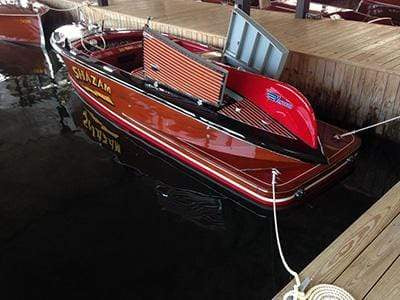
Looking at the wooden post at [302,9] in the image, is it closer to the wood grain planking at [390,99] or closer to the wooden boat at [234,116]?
the wooden boat at [234,116]

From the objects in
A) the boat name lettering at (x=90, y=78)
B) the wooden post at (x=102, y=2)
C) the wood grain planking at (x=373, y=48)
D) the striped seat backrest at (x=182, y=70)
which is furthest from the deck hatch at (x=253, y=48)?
the wooden post at (x=102, y=2)

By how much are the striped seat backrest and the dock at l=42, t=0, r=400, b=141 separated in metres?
1.48

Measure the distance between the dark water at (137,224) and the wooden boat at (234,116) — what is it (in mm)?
264

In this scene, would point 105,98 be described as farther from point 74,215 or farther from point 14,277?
Answer: point 14,277

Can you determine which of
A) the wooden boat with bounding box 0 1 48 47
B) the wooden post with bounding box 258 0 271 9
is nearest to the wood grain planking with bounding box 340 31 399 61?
the wooden post with bounding box 258 0 271 9

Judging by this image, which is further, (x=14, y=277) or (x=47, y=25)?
(x=47, y=25)

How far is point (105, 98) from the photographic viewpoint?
465 cm

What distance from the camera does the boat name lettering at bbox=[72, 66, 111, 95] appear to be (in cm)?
448

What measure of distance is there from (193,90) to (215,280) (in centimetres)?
179

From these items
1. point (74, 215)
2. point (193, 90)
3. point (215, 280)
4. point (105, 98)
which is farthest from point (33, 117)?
point (215, 280)

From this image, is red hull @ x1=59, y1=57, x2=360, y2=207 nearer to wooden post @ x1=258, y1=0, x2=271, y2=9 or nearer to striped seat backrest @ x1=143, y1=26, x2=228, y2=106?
striped seat backrest @ x1=143, y1=26, x2=228, y2=106

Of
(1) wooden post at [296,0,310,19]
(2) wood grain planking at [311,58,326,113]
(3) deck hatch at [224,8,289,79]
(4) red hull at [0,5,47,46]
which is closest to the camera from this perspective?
(3) deck hatch at [224,8,289,79]

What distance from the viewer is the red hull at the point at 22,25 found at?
7.50m

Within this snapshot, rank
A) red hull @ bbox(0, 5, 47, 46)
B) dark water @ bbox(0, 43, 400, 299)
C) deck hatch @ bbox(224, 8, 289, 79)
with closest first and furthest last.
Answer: dark water @ bbox(0, 43, 400, 299) → deck hatch @ bbox(224, 8, 289, 79) → red hull @ bbox(0, 5, 47, 46)
